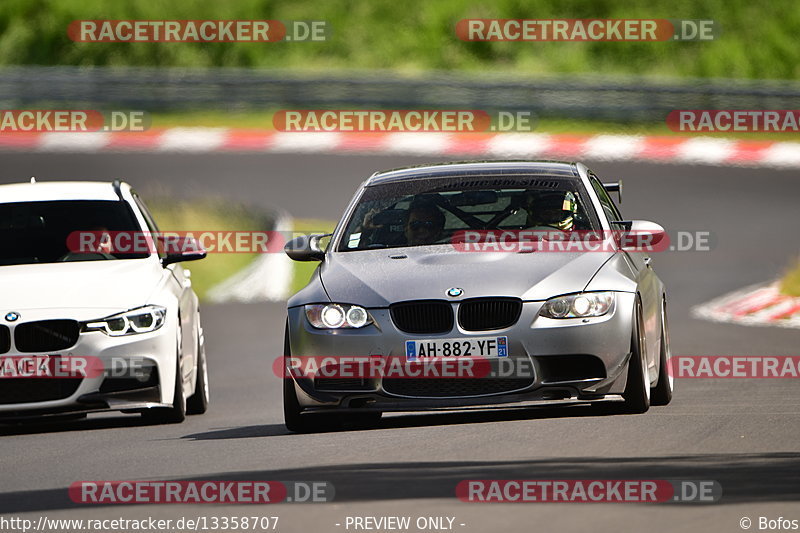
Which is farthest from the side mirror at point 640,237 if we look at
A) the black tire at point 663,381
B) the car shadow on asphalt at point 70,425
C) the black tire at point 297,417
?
the car shadow on asphalt at point 70,425

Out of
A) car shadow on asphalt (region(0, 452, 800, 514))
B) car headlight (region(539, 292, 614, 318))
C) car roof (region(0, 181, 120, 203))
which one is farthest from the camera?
car roof (region(0, 181, 120, 203))

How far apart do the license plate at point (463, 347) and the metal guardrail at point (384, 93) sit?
21.4 metres

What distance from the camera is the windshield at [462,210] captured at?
10.4 m

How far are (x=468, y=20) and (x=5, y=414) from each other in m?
33.1

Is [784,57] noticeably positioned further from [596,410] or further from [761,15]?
[596,410]

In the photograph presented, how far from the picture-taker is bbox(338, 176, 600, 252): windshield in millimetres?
10391

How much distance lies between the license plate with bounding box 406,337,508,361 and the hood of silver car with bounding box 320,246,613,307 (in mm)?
245

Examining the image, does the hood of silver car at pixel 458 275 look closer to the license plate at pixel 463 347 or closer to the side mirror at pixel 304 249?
the license plate at pixel 463 347

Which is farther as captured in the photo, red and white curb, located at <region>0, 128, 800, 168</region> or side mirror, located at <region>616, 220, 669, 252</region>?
red and white curb, located at <region>0, 128, 800, 168</region>

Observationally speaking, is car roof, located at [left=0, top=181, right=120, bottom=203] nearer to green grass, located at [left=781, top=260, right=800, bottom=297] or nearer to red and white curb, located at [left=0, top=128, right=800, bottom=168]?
green grass, located at [left=781, top=260, right=800, bottom=297]

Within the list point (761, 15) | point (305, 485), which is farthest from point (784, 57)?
point (305, 485)

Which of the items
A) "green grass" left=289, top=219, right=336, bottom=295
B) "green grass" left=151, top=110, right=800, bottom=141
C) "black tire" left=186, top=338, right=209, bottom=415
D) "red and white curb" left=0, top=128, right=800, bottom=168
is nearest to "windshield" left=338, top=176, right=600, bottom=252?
"black tire" left=186, top=338, right=209, bottom=415

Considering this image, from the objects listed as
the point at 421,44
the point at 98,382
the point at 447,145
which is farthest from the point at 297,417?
the point at 421,44

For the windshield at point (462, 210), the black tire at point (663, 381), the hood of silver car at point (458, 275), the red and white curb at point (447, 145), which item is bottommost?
the black tire at point (663, 381)
